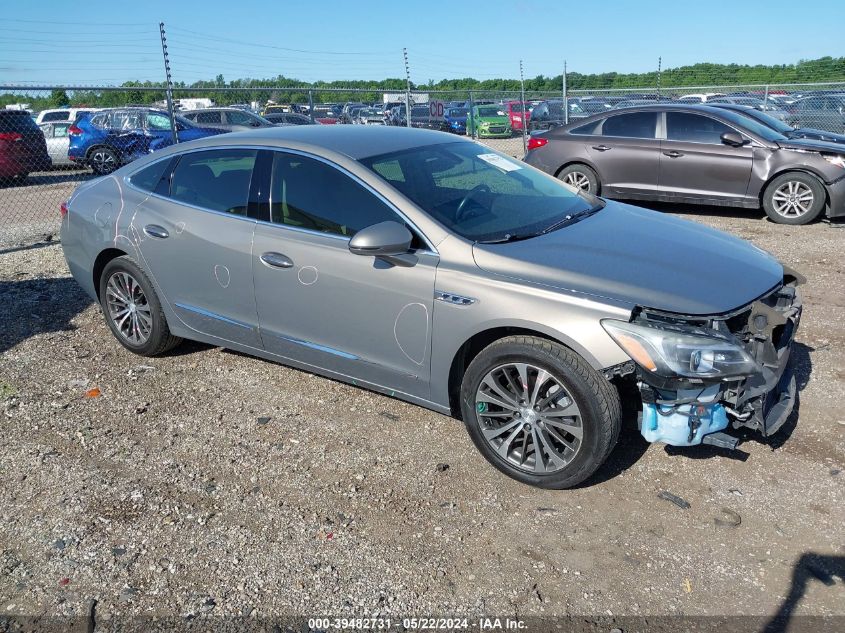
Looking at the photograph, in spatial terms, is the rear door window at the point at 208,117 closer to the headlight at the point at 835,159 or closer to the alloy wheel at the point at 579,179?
the alloy wheel at the point at 579,179

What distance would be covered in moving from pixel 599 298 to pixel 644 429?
649 millimetres

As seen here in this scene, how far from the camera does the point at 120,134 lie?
16375mm

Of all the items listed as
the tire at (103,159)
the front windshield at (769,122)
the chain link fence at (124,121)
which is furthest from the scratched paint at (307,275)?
the tire at (103,159)

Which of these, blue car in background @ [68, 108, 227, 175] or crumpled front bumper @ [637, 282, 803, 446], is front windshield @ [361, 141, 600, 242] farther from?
blue car in background @ [68, 108, 227, 175]

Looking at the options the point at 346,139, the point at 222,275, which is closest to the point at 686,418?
the point at 346,139

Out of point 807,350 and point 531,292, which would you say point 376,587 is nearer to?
point 531,292

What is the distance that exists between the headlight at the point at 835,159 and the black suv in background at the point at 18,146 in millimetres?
14259

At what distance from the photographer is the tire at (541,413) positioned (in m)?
3.31

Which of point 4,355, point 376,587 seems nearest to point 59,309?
point 4,355

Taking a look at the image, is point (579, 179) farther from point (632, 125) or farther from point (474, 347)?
point (474, 347)

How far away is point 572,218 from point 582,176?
6.61m

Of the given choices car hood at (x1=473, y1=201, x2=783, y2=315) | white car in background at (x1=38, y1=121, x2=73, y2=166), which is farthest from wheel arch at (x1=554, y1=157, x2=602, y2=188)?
white car in background at (x1=38, y1=121, x2=73, y2=166)

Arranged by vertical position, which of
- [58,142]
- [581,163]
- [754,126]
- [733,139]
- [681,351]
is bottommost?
[681,351]

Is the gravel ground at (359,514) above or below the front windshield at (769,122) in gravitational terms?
below
